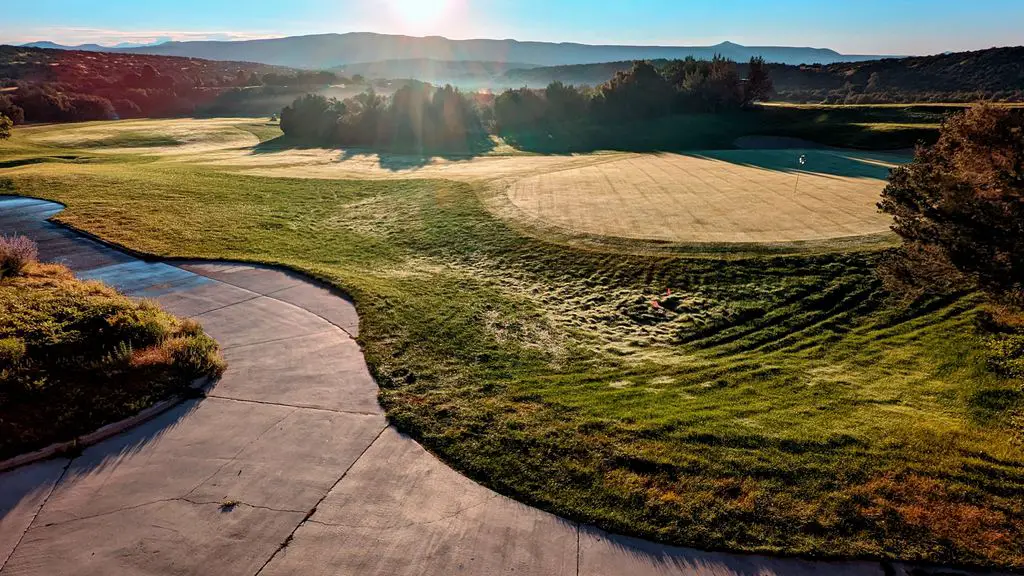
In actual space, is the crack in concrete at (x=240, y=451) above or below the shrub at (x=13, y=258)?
below

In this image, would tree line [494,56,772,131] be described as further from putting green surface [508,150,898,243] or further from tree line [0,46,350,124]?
tree line [0,46,350,124]

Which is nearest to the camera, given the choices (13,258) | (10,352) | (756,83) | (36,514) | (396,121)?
(36,514)

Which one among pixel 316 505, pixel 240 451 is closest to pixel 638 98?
pixel 240 451

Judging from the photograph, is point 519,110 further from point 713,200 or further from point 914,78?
point 914,78

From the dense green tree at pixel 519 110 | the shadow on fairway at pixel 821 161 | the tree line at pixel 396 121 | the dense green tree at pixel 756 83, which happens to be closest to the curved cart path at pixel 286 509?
the shadow on fairway at pixel 821 161

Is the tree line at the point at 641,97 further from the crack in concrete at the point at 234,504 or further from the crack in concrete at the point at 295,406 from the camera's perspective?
the crack in concrete at the point at 234,504

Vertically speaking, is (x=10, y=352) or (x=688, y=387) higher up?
(x=10, y=352)
